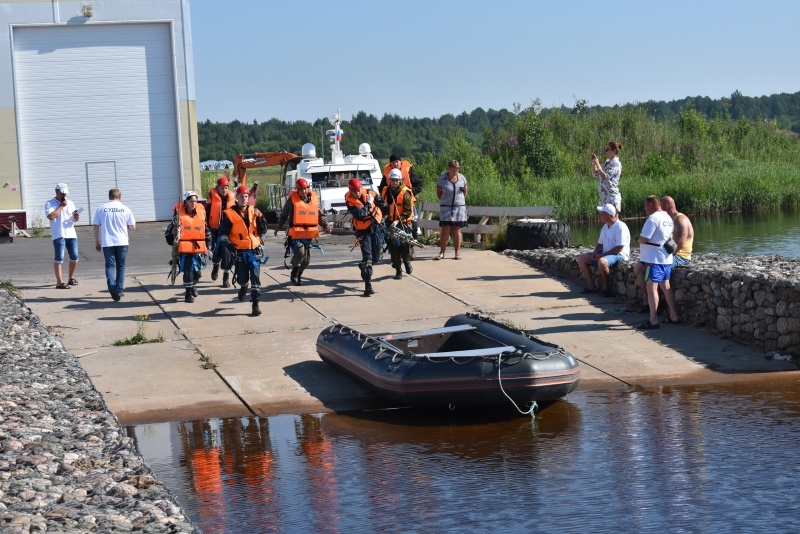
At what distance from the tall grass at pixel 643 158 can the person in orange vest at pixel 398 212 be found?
70.7 feet

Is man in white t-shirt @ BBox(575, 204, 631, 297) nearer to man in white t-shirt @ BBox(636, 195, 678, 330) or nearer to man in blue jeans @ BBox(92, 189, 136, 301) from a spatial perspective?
man in white t-shirt @ BBox(636, 195, 678, 330)

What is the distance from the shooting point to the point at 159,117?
3100 cm

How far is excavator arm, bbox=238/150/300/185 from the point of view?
3039 cm

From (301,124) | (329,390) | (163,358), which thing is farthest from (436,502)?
(301,124)

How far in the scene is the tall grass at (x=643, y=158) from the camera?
39.4 meters

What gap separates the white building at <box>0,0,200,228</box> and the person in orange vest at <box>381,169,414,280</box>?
48.5 feet

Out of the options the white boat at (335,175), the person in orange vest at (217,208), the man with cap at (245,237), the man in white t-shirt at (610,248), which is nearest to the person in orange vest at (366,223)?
the man with cap at (245,237)

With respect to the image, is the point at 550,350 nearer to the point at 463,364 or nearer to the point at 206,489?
the point at 463,364

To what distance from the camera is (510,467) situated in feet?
29.5

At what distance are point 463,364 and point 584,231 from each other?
25.3 m

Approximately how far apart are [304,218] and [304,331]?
2327 mm

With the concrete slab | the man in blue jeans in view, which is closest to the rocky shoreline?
the concrete slab

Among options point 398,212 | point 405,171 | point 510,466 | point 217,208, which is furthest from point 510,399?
point 405,171

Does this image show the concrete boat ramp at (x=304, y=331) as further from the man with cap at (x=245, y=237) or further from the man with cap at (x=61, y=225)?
the man with cap at (x=245, y=237)
